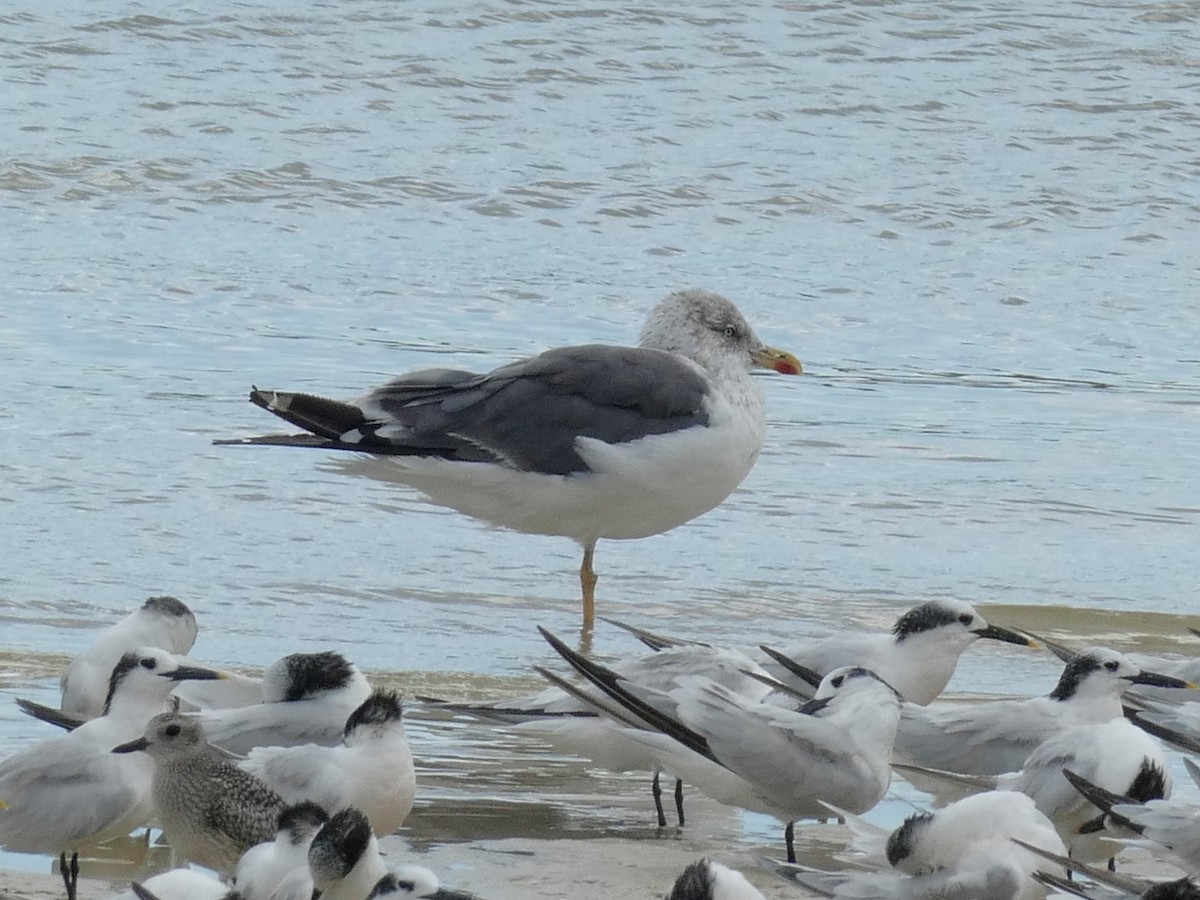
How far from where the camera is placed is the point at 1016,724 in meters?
5.50

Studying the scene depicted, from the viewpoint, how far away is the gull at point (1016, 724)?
5.46m

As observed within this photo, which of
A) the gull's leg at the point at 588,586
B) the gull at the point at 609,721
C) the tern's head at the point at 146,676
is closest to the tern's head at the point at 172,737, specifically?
the tern's head at the point at 146,676

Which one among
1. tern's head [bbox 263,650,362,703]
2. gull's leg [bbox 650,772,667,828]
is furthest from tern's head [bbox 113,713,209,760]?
gull's leg [bbox 650,772,667,828]

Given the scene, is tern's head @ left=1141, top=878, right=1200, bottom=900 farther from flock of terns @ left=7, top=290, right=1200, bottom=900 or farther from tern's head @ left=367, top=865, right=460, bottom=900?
tern's head @ left=367, top=865, right=460, bottom=900

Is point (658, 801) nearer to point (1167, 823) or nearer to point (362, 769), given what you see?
point (362, 769)

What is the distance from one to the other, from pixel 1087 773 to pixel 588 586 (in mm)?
3153

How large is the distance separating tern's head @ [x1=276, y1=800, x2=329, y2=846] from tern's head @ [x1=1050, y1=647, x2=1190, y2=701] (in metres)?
2.06

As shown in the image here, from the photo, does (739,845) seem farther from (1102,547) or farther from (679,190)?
(679,190)

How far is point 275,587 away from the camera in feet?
25.3

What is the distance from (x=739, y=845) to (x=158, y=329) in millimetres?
6722

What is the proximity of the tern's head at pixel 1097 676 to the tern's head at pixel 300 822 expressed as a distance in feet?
6.77

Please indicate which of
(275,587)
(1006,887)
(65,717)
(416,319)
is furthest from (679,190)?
(1006,887)

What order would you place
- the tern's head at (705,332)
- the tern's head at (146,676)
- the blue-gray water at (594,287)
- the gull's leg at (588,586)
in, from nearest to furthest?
the tern's head at (146,676), the gull's leg at (588,586), the blue-gray water at (594,287), the tern's head at (705,332)

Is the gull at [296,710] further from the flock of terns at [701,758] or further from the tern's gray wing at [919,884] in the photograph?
the tern's gray wing at [919,884]
